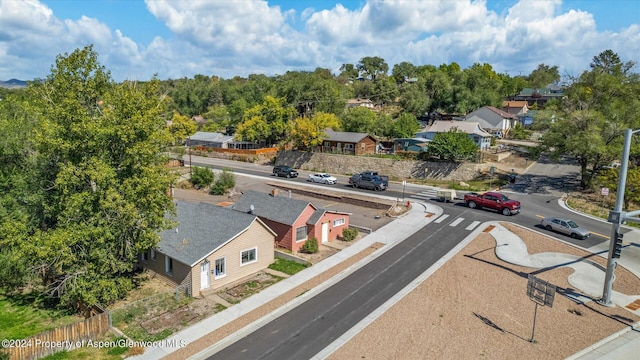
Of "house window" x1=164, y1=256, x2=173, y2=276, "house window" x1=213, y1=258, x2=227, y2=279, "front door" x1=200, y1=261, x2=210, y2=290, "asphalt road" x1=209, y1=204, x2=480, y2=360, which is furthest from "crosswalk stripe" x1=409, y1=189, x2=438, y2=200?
"house window" x1=164, y1=256, x2=173, y2=276

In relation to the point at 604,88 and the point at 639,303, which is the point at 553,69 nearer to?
the point at 604,88

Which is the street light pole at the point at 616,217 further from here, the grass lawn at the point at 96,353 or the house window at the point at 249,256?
the grass lawn at the point at 96,353

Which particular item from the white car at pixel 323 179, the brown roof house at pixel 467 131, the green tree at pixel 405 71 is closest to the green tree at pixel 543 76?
the green tree at pixel 405 71

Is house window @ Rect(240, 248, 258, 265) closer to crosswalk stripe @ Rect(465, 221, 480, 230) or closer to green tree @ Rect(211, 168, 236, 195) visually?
crosswalk stripe @ Rect(465, 221, 480, 230)

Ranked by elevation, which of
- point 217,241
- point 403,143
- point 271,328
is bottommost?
point 271,328

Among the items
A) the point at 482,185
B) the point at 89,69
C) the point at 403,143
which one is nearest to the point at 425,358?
the point at 89,69

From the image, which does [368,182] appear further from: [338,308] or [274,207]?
[338,308]
